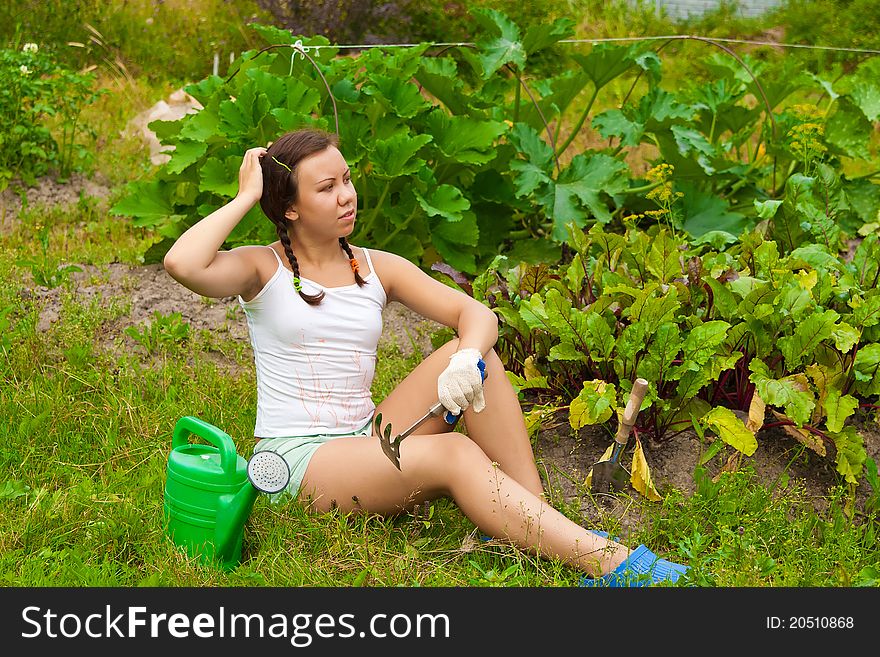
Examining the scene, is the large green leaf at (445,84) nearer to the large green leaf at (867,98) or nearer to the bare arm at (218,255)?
the bare arm at (218,255)

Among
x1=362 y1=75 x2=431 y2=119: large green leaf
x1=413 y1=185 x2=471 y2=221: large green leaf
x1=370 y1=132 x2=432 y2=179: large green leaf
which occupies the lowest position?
x1=413 y1=185 x2=471 y2=221: large green leaf

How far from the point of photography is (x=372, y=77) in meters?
3.50

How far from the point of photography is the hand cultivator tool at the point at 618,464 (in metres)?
2.54

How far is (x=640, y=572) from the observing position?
2.19 metres

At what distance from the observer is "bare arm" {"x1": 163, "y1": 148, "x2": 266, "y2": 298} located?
2.24 meters

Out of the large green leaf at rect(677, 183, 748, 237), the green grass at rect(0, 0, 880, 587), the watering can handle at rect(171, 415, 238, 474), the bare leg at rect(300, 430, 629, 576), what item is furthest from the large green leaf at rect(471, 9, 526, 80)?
the watering can handle at rect(171, 415, 238, 474)

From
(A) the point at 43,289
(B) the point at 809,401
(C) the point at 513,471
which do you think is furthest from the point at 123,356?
(B) the point at 809,401

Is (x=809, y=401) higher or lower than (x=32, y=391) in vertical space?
higher

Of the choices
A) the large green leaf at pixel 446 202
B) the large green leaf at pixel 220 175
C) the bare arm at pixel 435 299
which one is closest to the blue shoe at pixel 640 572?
the bare arm at pixel 435 299

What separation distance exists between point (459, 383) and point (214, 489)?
558 mm

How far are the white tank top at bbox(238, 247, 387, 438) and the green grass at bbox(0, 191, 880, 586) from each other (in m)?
0.22

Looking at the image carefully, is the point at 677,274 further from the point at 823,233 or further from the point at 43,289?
the point at 43,289

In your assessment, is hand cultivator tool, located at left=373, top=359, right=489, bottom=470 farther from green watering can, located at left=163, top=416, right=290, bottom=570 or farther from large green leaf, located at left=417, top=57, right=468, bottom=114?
large green leaf, located at left=417, top=57, right=468, bottom=114

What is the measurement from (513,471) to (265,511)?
0.59 meters
